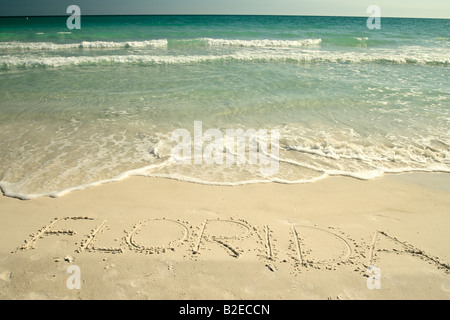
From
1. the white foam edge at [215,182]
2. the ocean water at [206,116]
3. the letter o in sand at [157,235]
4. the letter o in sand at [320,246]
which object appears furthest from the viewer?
the ocean water at [206,116]

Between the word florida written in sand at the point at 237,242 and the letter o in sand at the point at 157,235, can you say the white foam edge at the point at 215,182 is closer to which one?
the word florida written in sand at the point at 237,242

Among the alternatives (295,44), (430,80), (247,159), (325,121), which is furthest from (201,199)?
(295,44)

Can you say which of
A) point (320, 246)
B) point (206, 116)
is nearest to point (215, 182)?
point (320, 246)

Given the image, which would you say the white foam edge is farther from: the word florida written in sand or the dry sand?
the word florida written in sand

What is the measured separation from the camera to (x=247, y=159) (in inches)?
224

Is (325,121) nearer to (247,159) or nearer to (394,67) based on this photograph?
(247,159)

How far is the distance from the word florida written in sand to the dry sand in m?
0.01

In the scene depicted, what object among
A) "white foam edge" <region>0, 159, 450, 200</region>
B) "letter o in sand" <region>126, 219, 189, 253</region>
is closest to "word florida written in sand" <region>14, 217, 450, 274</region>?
"letter o in sand" <region>126, 219, 189, 253</region>

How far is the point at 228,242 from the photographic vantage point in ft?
11.5

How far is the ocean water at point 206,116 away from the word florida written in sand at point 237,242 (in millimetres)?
1144

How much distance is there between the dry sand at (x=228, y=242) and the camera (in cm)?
290

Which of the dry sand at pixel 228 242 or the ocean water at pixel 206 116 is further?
the ocean water at pixel 206 116

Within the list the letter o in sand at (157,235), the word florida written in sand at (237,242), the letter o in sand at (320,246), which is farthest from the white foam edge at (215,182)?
the letter o in sand at (320,246)

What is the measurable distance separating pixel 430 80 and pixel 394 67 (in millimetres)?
3186
